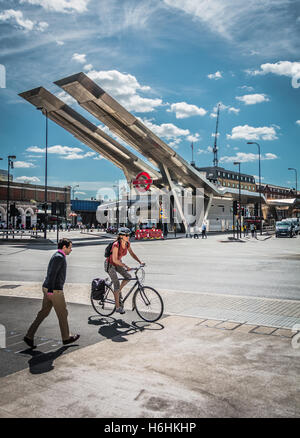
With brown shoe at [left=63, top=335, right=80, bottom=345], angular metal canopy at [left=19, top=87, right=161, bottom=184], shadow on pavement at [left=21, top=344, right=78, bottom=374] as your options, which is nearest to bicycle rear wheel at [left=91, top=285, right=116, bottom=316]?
brown shoe at [left=63, top=335, right=80, bottom=345]

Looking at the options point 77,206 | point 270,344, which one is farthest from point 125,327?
point 77,206

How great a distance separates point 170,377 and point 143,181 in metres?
Result: 45.6

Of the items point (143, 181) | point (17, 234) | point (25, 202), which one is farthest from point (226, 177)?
point (17, 234)

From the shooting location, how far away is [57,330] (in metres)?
6.45

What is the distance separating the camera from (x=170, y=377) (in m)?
4.39

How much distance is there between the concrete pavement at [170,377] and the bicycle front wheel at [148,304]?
17.1 inches

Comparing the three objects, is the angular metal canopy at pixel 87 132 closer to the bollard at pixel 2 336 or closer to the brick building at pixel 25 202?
the bollard at pixel 2 336

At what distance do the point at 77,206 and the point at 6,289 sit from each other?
78403mm

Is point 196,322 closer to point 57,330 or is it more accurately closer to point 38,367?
point 57,330

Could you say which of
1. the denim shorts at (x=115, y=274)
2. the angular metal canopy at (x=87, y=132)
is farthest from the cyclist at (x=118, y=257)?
the angular metal canopy at (x=87, y=132)

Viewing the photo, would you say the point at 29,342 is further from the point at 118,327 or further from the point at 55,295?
the point at 118,327

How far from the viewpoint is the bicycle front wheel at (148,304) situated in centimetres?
694

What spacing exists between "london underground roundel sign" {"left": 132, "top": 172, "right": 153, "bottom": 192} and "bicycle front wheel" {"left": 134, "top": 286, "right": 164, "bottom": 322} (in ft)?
138

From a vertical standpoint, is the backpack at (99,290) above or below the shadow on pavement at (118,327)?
above
